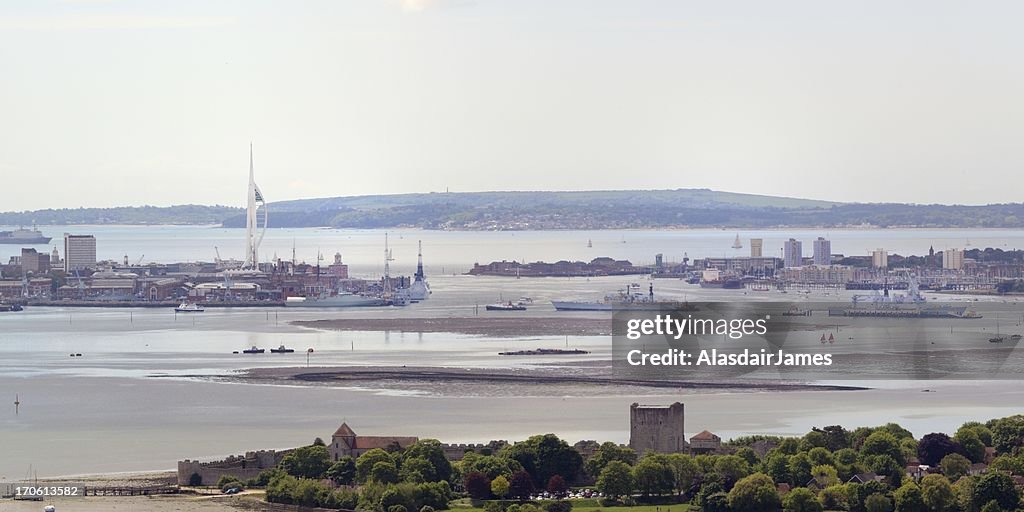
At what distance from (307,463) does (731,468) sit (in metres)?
3.32

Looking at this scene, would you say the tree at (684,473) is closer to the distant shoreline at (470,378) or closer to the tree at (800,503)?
the tree at (800,503)

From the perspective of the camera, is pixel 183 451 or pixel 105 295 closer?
pixel 183 451

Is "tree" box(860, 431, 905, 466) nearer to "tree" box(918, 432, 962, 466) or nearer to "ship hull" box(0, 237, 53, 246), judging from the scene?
"tree" box(918, 432, 962, 466)

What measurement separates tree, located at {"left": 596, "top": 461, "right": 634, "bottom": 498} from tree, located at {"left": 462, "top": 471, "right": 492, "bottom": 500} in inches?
33.0

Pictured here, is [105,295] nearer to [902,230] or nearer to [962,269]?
[962,269]

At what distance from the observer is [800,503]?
15.1 m

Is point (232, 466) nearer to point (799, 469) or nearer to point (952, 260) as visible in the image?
point (799, 469)

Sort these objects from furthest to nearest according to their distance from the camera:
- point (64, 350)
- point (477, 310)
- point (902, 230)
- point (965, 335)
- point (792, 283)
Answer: point (902, 230) → point (792, 283) → point (477, 310) → point (965, 335) → point (64, 350)

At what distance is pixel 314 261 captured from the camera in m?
77.4

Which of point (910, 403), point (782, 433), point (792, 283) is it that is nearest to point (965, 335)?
point (910, 403)

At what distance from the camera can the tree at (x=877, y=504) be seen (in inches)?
591

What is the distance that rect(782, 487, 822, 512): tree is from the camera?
1507cm

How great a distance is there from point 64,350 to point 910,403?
15337 millimetres

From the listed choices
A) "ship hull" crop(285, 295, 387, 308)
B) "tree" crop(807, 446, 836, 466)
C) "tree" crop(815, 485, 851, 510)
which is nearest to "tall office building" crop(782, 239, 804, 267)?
"ship hull" crop(285, 295, 387, 308)
